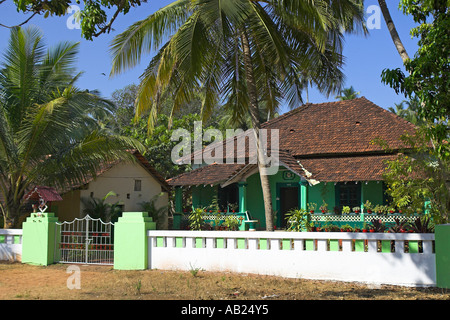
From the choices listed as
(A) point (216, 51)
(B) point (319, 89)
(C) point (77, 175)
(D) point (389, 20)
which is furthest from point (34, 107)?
(D) point (389, 20)

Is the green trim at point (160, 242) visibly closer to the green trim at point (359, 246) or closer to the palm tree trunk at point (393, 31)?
the green trim at point (359, 246)

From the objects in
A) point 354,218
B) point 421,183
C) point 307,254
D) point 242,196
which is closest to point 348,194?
point 354,218

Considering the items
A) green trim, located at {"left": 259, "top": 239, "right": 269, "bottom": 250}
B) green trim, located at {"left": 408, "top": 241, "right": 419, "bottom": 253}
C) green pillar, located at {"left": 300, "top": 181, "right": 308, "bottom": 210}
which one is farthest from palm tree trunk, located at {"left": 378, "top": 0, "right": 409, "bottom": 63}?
green pillar, located at {"left": 300, "top": 181, "right": 308, "bottom": 210}

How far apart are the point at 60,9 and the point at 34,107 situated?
20.8 ft

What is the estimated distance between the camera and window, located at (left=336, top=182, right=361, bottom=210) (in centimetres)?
2002

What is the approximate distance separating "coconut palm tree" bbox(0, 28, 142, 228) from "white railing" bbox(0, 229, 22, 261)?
493 mm

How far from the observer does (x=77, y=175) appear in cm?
1314

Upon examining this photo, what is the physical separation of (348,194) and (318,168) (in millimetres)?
1730

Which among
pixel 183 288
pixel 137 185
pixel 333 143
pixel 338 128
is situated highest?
pixel 338 128

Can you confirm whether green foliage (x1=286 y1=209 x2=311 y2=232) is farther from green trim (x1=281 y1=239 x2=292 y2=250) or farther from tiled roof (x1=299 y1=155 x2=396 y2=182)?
tiled roof (x1=299 y1=155 x2=396 y2=182)

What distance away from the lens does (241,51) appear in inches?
516

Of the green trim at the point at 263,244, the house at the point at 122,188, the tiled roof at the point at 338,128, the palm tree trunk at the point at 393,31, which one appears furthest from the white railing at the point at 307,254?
the tiled roof at the point at 338,128

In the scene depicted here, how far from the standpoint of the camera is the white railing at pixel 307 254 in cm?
879

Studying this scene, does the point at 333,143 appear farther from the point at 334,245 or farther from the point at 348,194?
the point at 334,245
